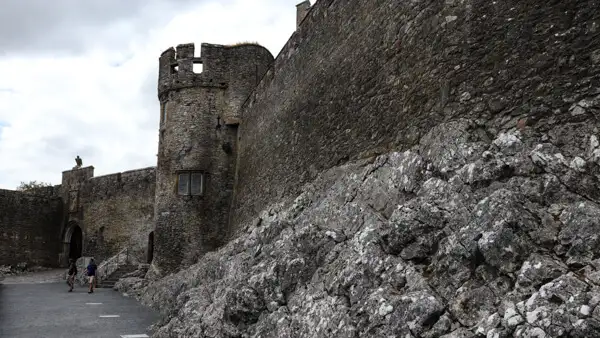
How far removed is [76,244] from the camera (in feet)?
101

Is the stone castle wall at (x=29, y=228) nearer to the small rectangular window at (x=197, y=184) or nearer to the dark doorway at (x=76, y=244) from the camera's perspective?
the dark doorway at (x=76, y=244)

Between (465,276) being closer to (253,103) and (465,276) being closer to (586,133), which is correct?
(586,133)

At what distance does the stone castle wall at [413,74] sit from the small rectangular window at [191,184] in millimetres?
4378

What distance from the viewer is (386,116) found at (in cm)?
831

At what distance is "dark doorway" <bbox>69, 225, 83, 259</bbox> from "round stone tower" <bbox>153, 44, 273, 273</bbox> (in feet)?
46.1

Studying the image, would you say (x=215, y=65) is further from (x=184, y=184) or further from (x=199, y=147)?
(x=184, y=184)

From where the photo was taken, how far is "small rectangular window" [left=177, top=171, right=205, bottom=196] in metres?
17.9

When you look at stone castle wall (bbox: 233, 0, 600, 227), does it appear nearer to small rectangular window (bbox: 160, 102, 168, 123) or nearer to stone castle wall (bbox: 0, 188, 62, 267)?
small rectangular window (bbox: 160, 102, 168, 123)

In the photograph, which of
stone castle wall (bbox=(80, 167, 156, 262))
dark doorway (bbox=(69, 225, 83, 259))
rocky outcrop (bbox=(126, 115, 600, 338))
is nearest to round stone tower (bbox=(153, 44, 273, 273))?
stone castle wall (bbox=(80, 167, 156, 262))

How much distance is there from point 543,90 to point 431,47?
2058 millimetres

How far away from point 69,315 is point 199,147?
7116mm

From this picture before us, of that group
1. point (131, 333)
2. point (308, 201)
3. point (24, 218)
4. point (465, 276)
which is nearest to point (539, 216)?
point (465, 276)

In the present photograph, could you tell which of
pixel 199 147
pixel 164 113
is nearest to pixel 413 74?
pixel 199 147

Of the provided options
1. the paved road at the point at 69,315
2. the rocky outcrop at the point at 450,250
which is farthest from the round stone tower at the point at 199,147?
the rocky outcrop at the point at 450,250
